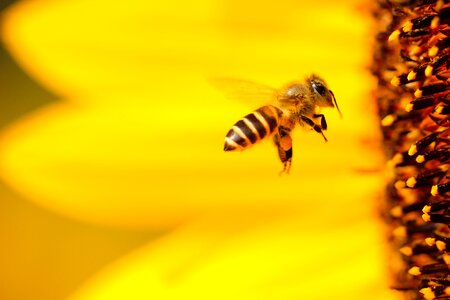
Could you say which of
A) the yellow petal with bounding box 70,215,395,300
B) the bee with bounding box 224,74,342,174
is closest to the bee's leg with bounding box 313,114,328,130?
the bee with bounding box 224,74,342,174

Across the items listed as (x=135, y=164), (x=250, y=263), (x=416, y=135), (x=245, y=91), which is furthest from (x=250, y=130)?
(x=135, y=164)

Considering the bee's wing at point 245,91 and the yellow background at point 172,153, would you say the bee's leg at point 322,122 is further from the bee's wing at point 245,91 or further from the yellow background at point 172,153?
the yellow background at point 172,153

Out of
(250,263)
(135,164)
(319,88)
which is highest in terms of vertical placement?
(135,164)

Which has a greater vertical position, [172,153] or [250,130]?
[172,153]

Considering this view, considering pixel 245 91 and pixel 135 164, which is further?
pixel 135 164

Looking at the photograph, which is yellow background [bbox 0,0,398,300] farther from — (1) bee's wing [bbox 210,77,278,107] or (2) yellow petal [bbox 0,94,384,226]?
(1) bee's wing [bbox 210,77,278,107]

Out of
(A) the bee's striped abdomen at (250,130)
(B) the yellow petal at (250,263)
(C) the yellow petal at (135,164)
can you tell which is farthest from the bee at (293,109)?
(C) the yellow petal at (135,164)

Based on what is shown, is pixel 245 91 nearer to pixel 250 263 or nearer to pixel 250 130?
pixel 250 130

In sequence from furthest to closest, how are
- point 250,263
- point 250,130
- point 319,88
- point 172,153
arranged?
point 172,153, point 250,263, point 319,88, point 250,130
